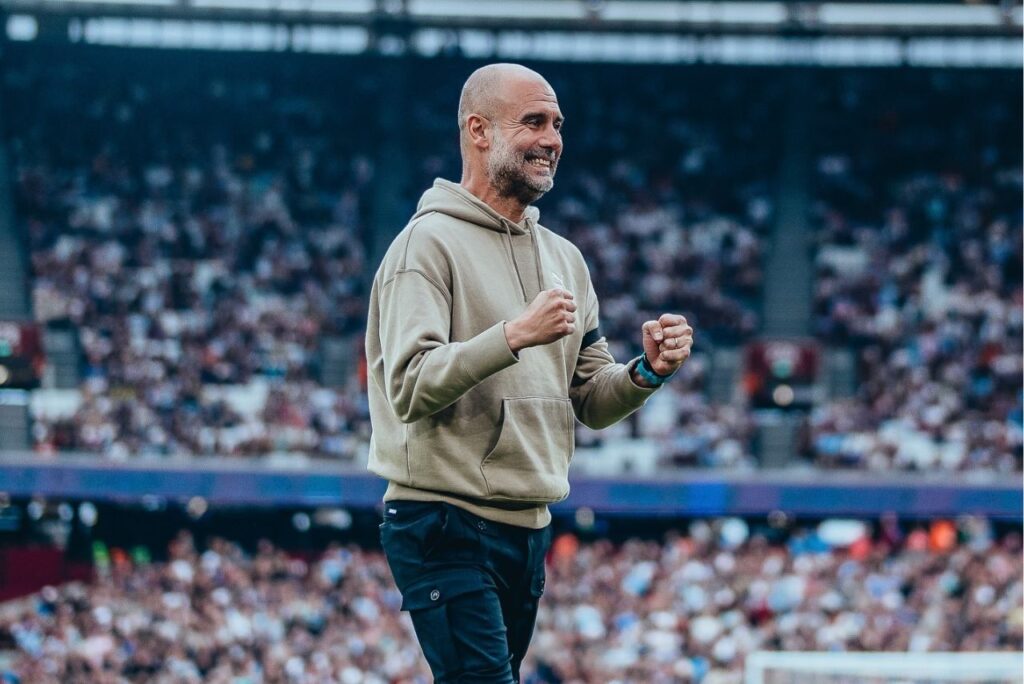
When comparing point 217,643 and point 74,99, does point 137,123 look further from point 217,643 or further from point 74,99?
point 217,643

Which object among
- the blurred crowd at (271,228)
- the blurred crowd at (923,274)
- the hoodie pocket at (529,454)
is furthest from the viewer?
the blurred crowd at (923,274)

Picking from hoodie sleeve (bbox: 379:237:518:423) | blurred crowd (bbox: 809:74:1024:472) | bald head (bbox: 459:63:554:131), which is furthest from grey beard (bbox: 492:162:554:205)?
blurred crowd (bbox: 809:74:1024:472)

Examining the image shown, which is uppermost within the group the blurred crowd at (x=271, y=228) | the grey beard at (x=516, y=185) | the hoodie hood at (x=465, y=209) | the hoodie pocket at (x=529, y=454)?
the blurred crowd at (x=271, y=228)

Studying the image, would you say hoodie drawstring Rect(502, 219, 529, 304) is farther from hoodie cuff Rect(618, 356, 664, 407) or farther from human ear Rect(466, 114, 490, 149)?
hoodie cuff Rect(618, 356, 664, 407)

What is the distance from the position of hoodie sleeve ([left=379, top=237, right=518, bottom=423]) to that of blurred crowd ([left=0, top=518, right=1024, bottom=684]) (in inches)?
443

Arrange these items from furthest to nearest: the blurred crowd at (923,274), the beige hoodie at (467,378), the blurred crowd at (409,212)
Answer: the blurred crowd at (923,274) < the blurred crowd at (409,212) < the beige hoodie at (467,378)

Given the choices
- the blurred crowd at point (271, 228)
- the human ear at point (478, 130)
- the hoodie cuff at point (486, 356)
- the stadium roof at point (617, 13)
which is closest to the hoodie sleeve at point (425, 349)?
the hoodie cuff at point (486, 356)

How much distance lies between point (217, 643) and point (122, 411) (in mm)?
6668

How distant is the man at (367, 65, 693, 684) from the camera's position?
3150 millimetres

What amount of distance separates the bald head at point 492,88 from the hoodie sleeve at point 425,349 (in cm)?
38

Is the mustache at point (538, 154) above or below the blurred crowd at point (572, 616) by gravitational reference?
above

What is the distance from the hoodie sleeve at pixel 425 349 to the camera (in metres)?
2.96

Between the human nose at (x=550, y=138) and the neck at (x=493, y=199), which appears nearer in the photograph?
the human nose at (x=550, y=138)

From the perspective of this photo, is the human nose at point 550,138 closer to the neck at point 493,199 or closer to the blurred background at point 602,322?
the neck at point 493,199
